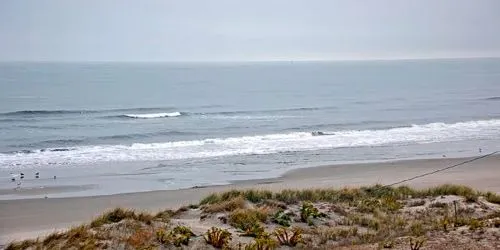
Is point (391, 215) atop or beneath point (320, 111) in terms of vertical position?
beneath

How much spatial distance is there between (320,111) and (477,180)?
28806mm

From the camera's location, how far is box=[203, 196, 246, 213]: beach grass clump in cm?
A: 1161

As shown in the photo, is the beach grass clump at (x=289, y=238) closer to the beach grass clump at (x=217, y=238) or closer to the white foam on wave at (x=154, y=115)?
the beach grass clump at (x=217, y=238)

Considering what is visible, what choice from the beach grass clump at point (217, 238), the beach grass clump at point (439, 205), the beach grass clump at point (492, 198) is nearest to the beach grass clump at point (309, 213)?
the beach grass clump at point (217, 238)

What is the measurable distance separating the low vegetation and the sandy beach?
13.7ft

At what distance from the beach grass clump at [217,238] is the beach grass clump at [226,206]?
1.99m

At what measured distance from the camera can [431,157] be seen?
86.0 ft

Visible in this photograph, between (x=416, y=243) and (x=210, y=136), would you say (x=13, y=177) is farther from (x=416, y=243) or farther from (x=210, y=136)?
(x=416, y=243)

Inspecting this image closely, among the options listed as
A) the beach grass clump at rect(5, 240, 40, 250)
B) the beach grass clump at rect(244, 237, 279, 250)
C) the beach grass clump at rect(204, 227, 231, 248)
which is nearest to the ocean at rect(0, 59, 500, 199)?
the beach grass clump at rect(5, 240, 40, 250)

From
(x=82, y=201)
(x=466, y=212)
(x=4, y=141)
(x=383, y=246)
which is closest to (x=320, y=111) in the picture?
(x=4, y=141)

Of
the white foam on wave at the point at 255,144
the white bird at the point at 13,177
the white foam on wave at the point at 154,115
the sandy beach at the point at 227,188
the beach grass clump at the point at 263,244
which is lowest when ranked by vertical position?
the sandy beach at the point at 227,188

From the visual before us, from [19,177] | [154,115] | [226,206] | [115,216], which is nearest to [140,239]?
[115,216]

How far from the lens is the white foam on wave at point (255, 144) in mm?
26203

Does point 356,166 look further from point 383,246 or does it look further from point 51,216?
point 383,246
